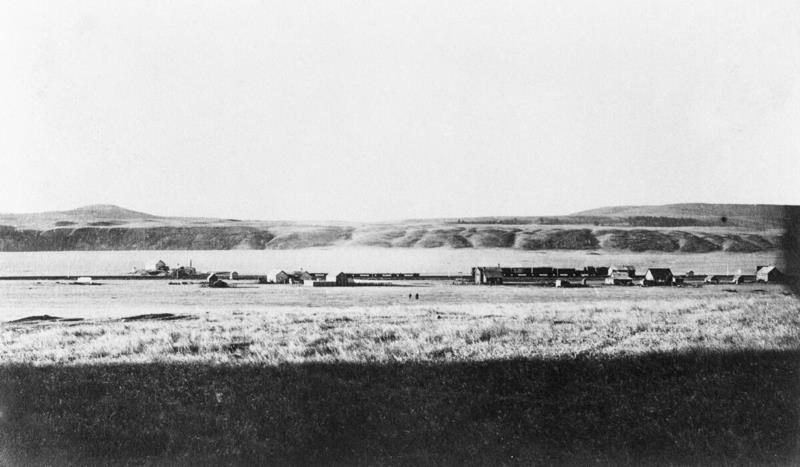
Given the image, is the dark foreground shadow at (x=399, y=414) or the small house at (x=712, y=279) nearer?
the dark foreground shadow at (x=399, y=414)

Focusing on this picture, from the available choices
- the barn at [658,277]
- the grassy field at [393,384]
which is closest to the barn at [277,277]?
the grassy field at [393,384]

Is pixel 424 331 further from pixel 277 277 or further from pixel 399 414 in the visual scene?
pixel 277 277

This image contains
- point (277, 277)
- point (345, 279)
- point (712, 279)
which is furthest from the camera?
point (345, 279)

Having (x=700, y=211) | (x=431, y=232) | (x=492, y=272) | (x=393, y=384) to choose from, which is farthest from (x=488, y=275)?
(x=393, y=384)

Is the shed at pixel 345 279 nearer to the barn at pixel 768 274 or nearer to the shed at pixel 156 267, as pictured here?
the shed at pixel 156 267

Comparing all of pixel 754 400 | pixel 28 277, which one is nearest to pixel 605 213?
pixel 754 400

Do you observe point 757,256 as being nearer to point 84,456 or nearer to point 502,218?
point 502,218
